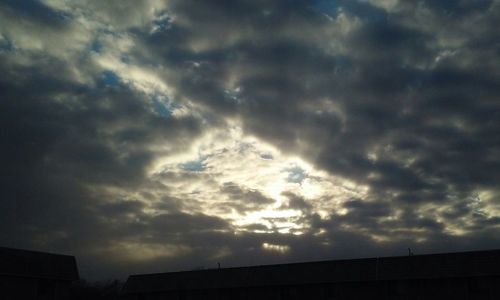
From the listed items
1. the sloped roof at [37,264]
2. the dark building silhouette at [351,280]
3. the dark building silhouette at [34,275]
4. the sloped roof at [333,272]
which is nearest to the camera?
the dark building silhouette at [351,280]

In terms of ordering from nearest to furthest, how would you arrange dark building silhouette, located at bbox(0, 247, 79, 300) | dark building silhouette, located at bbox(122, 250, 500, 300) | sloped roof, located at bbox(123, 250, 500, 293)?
dark building silhouette, located at bbox(122, 250, 500, 300) → sloped roof, located at bbox(123, 250, 500, 293) → dark building silhouette, located at bbox(0, 247, 79, 300)

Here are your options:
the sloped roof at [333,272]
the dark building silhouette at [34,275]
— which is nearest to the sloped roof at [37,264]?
the dark building silhouette at [34,275]

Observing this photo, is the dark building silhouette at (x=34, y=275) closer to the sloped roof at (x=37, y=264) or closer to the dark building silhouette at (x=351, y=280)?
the sloped roof at (x=37, y=264)

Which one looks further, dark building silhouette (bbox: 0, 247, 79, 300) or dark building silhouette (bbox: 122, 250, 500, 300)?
dark building silhouette (bbox: 0, 247, 79, 300)

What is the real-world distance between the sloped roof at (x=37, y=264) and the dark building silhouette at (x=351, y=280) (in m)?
7.72

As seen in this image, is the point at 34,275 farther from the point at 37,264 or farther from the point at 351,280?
the point at 351,280

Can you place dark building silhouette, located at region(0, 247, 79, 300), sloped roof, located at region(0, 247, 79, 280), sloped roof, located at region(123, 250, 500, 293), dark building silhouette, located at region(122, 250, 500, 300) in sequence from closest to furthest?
dark building silhouette, located at region(122, 250, 500, 300), sloped roof, located at region(123, 250, 500, 293), dark building silhouette, located at region(0, 247, 79, 300), sloped roof, located at region(0, 247, 79, 280)

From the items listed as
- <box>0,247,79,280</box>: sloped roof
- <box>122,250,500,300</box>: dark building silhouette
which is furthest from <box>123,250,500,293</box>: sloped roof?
<box>0,247,79,280</box>: sloped roof

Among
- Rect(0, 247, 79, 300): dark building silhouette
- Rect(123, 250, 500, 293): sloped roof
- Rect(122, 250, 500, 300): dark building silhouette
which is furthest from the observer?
Rect(0, 247, 79, 300): dark building silhouette

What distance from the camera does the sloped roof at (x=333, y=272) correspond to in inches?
1379

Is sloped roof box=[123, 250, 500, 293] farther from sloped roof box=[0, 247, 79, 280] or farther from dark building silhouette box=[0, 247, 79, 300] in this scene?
dark building silhouette box=[0, 247, 79, 300]

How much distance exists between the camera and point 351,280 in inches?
1499

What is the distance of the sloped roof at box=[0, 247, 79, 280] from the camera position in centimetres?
4050

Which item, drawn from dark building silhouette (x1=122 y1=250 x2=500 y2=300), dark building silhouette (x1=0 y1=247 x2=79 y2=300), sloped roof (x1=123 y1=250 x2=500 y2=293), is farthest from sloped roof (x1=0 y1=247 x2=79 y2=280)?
dark building silhouette (x1=122 y1=250 x2=500 y2=300)
